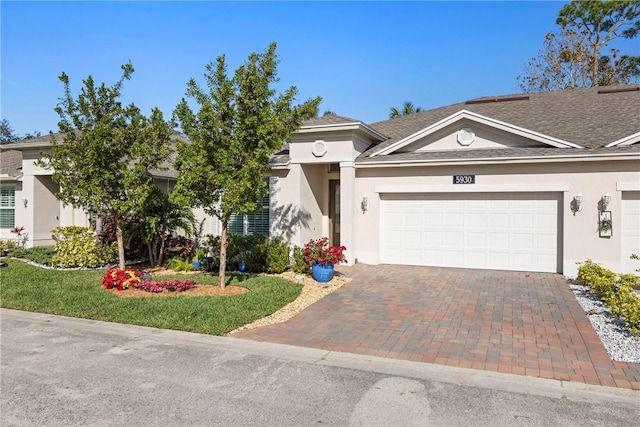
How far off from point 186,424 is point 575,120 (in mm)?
14179

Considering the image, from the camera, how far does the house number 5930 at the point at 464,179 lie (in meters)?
12.2

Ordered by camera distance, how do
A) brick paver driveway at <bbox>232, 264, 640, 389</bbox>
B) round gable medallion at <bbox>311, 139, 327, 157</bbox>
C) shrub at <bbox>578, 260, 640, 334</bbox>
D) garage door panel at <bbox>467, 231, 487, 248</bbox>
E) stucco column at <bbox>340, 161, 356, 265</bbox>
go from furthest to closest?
round gable medallion at <bbox>311, 139, 327, 157</bbox>, stucco column at <bbox>340, 161, 356, 265</bbox>, garage door panel at <bbox>467, 231, 487, 248</bbox>, shrub at <bbox>578, 260, 640, 334</bbox>, brick paver driveway at <bbox>232, 264, 640, 389</bbox>

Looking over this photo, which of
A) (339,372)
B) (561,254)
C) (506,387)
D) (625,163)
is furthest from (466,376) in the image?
(625,163)

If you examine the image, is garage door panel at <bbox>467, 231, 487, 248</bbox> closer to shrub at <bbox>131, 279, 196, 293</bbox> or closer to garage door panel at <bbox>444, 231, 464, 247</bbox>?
garage door panel at <bbox>444, 231, 464, 247</bbox>

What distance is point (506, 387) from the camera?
15.8 feet

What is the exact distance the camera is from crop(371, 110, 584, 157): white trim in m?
11.6

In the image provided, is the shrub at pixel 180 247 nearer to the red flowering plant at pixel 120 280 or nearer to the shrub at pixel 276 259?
the shrub at pixel 276 259

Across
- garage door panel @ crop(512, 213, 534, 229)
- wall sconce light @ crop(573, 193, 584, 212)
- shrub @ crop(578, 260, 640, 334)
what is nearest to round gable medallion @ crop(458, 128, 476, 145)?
garage door panel @ crop(512, 213, 534, 229)

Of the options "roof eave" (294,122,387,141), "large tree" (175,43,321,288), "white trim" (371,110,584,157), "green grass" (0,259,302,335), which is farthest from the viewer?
"roof eave" (294,122,387,141)

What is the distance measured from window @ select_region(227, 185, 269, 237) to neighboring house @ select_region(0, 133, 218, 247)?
3.58 m

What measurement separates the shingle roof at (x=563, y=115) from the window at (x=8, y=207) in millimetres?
14457

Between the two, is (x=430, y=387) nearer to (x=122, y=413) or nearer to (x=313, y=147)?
(x=122, y=413)

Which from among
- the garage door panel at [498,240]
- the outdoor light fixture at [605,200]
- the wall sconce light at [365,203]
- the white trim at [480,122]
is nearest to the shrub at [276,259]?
the wall sconce light at [365,203]

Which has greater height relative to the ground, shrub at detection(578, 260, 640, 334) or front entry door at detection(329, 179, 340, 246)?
front entry door at detection(329, 179, 340, 246)
